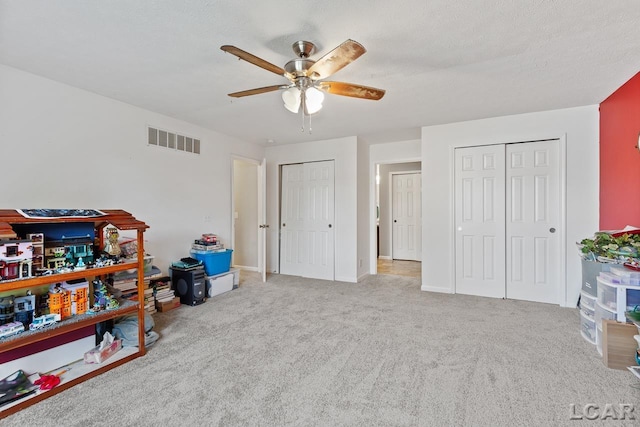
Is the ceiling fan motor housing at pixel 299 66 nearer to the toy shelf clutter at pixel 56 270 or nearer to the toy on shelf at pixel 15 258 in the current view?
the toy shelf clutter at pixel 56 270

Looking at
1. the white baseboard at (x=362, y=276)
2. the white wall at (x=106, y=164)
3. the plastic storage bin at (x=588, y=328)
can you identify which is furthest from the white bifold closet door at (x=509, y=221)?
the white wall at (x=106, y=164)

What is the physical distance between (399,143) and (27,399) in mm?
5196

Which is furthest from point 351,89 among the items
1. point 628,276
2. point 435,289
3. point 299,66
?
point 435,289

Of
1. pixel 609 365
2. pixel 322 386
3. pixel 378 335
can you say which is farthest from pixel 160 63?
pixel 609 365

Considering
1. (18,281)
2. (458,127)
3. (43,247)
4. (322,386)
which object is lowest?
(322,386)

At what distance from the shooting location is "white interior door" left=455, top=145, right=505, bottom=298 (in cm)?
380

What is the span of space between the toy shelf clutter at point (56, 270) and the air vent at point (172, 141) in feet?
4.89

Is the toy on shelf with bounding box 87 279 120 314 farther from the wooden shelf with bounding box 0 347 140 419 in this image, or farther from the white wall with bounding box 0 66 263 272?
the white wall with bounding box 0 66 263 272

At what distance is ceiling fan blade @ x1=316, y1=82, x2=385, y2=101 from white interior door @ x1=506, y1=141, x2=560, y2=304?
8.47 ft

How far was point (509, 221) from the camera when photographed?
12.3 ft

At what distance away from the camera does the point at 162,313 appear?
3260mm

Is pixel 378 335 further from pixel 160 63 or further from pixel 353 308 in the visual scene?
pixel 160 63

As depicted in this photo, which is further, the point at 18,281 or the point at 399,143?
the point at 399,143

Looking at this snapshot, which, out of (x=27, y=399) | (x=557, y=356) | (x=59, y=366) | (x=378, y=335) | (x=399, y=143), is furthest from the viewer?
(x=399, y=143)
